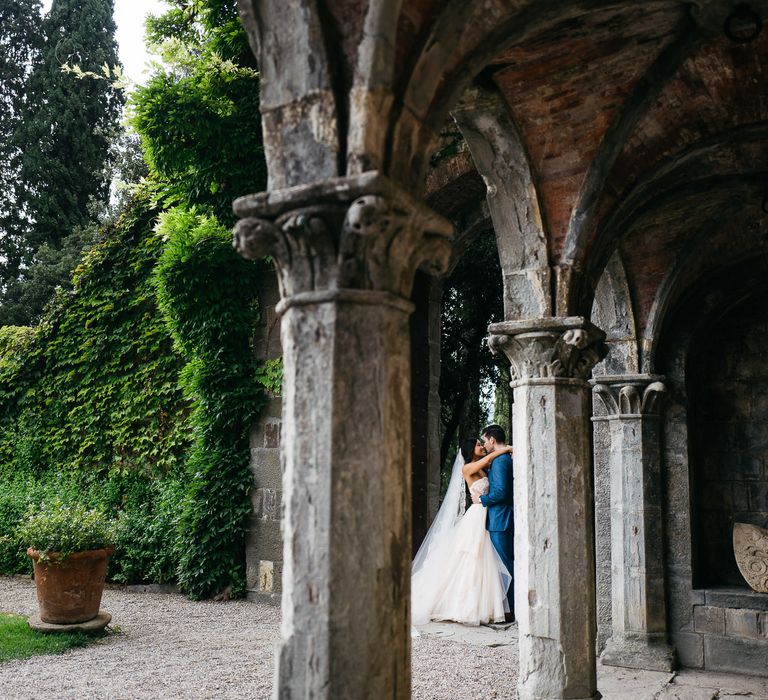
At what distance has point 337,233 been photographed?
102 inches

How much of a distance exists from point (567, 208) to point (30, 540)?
5.08m

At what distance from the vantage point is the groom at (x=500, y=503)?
24.5 feet

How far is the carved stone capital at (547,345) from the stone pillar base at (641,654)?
3466 millimetres

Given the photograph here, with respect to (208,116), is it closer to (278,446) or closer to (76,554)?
(278,446)

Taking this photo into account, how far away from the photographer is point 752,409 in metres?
7.61

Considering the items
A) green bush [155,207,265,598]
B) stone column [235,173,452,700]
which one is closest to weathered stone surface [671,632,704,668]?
green bush [155,207,265,598]

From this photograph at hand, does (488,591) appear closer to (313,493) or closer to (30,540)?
(30,540)

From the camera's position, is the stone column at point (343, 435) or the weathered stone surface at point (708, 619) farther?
the weathered stone surface at point (708, 619)

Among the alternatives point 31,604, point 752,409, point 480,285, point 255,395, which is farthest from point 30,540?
point 480,285

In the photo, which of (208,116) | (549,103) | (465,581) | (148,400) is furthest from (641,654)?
(208,116)

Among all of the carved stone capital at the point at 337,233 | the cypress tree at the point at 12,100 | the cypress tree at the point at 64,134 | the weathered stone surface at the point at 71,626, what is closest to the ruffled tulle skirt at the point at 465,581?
the weathered stone surface at the point at 71,626

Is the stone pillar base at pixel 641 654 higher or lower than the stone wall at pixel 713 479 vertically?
lower

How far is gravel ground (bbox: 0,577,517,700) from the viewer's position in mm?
4996

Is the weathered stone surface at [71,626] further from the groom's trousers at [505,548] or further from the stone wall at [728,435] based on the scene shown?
the stone wall at [728,435]
